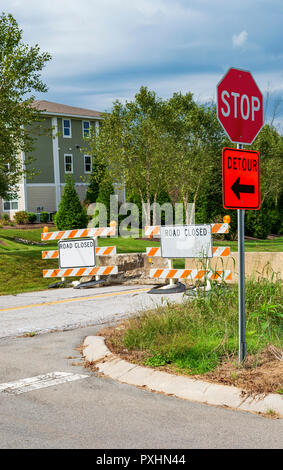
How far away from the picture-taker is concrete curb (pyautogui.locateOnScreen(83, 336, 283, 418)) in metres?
4.67

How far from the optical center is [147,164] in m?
32.6

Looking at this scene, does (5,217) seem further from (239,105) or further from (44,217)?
(239,105)

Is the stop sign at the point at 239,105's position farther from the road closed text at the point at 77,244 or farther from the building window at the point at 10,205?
the building window at the point at 10,205

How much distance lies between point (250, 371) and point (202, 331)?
1.35m

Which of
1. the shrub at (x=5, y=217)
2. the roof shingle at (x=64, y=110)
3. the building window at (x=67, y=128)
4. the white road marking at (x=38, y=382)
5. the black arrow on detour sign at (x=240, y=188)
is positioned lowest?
the white road marking at (x=38, y=382)

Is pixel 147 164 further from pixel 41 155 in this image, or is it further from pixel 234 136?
pixel 234 136

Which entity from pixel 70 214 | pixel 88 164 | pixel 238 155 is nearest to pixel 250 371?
pixel 238 155

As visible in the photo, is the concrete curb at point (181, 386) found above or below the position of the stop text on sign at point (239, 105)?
below

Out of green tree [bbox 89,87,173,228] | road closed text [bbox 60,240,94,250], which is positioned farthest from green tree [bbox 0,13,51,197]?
green tree [bbox 89,87,173,228]

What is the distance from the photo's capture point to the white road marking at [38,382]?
17.7 feet

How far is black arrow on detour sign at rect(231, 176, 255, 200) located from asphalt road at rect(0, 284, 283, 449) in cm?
215

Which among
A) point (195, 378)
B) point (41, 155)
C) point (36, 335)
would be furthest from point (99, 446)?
point (41, 155)

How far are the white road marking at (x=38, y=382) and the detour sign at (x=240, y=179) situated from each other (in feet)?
8.41

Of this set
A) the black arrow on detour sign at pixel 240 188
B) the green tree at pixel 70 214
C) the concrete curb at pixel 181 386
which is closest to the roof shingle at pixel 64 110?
the green tree at pixel 70 214
